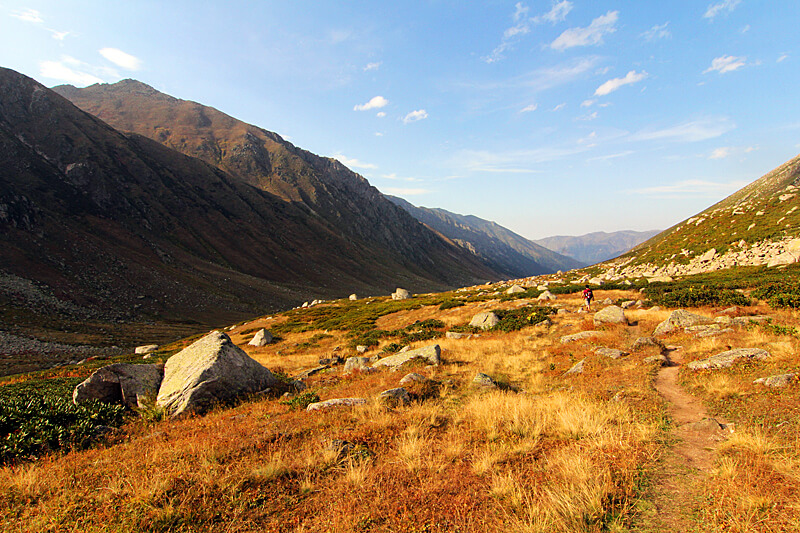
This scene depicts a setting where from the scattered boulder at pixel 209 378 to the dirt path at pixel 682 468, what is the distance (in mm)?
11893

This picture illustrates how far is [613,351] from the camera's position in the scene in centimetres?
1337

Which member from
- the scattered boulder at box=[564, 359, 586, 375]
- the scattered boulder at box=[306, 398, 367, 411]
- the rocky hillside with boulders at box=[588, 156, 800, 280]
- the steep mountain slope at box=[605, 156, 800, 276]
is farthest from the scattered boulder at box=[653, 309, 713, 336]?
the steep mountain slope at box=[605, 156, 800, 276]

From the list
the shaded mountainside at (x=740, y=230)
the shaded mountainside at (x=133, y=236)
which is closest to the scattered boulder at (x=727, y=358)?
the shaded mountainside at (x=740, y=230)

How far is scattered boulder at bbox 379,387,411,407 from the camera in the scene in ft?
31.7

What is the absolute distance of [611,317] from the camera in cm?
1952

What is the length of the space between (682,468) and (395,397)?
6637 mm

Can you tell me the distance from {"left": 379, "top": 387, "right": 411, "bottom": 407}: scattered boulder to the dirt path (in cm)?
607

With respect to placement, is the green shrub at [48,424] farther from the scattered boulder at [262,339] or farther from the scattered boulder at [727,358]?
the scattered boulder at [262,339]

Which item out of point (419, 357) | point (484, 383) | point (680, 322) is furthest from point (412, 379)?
point (680, 322)

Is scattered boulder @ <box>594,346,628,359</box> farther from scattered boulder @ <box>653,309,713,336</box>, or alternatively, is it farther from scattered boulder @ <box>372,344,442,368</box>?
scattered boulder @ <box>372,344,442,368</box>

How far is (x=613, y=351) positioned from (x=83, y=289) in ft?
278

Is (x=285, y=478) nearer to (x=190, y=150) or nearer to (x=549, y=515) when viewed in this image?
(x=549, y=515)

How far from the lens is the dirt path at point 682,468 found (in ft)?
15.0

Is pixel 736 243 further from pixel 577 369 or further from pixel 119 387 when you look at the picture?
pixel 119 387
